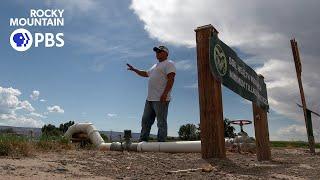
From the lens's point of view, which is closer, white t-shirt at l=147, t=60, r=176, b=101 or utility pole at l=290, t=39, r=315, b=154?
white t-shirt at l=147, t=60, r=176, b=101

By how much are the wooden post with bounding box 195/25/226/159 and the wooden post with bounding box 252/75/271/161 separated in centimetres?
196

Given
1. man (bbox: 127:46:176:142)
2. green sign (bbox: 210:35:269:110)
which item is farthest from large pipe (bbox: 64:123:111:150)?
green sign (bbox: 210:35:269:110)

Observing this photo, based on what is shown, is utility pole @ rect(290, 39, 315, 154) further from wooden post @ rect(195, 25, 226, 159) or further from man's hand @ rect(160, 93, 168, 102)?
wooden post @ rect(195, 25, 226, 159)

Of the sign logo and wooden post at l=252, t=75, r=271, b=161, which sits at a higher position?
the sign logo

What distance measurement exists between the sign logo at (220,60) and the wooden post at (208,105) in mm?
132

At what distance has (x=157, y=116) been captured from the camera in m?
7.79

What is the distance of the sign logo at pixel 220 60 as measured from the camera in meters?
5.99

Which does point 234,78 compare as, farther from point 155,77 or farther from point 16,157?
point 16,157

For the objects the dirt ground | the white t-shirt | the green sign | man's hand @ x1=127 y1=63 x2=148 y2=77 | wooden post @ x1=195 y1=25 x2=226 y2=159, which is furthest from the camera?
man's hand @ x1=127 y1=63 x2=148 y2=77

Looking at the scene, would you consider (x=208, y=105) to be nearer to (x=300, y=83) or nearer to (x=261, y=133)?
(x=261, y=133)

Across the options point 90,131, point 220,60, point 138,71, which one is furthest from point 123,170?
point 90,131

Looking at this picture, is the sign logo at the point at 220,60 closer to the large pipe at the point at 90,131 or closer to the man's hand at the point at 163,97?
the man's hand at the point at 163,97

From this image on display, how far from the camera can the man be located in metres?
7.74

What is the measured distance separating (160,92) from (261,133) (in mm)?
2062
